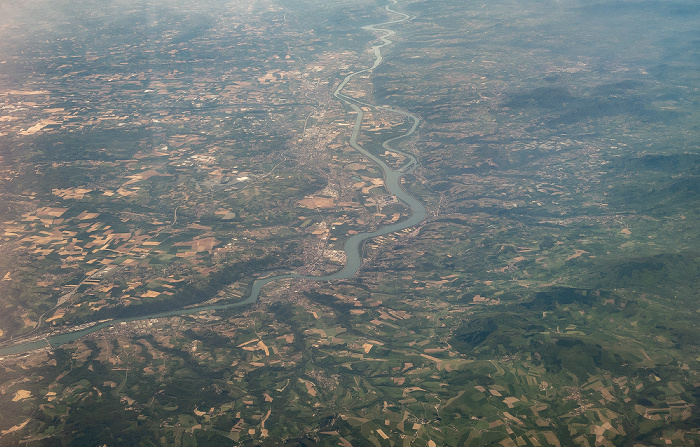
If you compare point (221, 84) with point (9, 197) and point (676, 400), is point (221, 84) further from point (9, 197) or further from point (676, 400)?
point (676, 400)

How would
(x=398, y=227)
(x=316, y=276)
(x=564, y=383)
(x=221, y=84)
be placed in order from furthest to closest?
1. (x=221, y=84)
2. (x=398, y=227)
3. (x=316, y=276)
4. (x=564, y=383)

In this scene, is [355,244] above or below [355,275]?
above

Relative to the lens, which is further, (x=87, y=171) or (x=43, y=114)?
(x=43, y=114)

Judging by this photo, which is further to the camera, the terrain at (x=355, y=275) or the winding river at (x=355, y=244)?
the winding river at (x=355, y=244)

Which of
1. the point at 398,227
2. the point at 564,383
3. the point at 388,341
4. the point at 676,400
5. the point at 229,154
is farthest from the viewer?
the point at 229,154

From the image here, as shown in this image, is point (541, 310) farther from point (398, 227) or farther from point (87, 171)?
point (87, 171)

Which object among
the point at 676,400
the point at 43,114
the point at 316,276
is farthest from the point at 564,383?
the point at 43,114

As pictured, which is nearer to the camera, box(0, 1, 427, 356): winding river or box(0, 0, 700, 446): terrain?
box(0, 0, 700, 446): terrain

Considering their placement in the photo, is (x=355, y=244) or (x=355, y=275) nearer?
(x=355, y=275)

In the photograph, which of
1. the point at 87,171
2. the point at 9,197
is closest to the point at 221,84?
the point at 87,171
